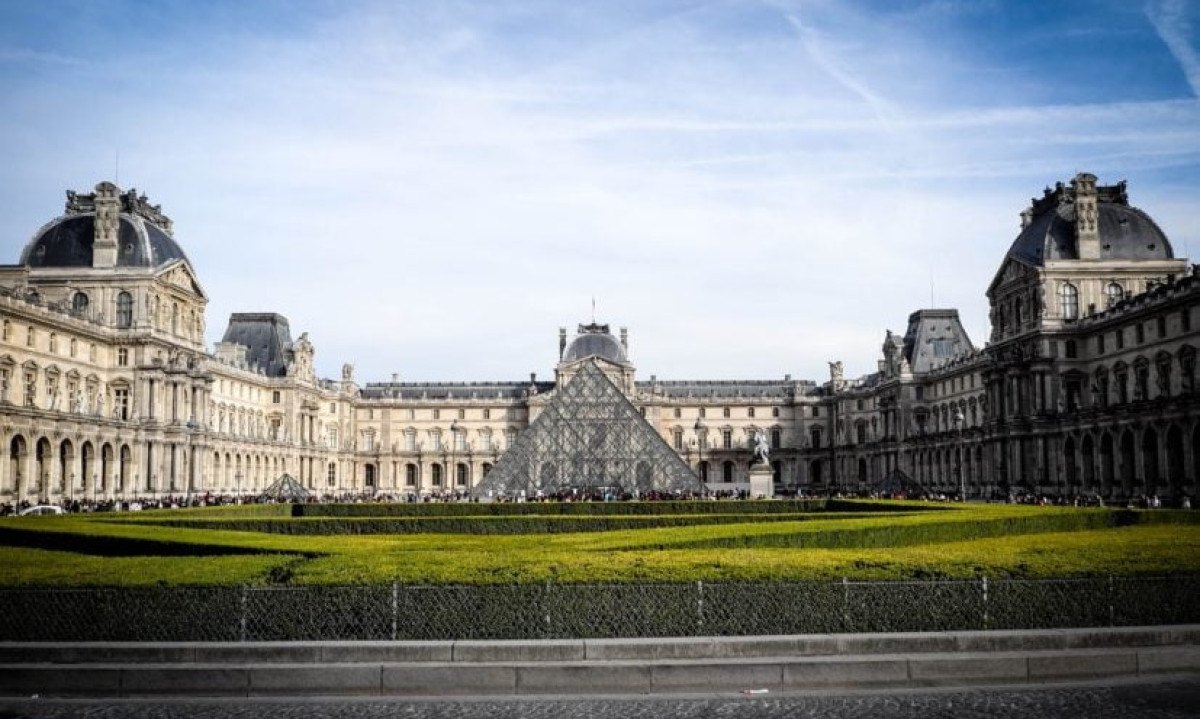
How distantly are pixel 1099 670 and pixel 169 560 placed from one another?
11082 millimetres

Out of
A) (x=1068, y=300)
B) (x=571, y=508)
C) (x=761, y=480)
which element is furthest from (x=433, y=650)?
(x=1068, y=300)

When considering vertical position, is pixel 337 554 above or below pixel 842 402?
below

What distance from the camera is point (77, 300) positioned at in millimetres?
57375

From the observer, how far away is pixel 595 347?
3799 inches

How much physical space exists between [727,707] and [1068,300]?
175 feet

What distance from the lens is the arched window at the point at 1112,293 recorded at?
57062 mm

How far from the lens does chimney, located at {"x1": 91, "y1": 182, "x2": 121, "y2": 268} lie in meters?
57.4

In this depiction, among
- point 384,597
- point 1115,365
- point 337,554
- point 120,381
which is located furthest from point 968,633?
point 120,381

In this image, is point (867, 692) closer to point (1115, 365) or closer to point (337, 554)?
point (337, 554)

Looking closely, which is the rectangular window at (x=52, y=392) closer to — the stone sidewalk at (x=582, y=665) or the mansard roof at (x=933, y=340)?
the stone sidewalk at (x=582, y=665)

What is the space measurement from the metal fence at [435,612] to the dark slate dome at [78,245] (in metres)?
50.8

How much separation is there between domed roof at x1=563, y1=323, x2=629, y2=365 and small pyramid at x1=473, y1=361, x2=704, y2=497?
40915 mm

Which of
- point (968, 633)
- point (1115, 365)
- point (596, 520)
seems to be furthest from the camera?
point (1115, 365)

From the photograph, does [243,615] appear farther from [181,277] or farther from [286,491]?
[181,277]
